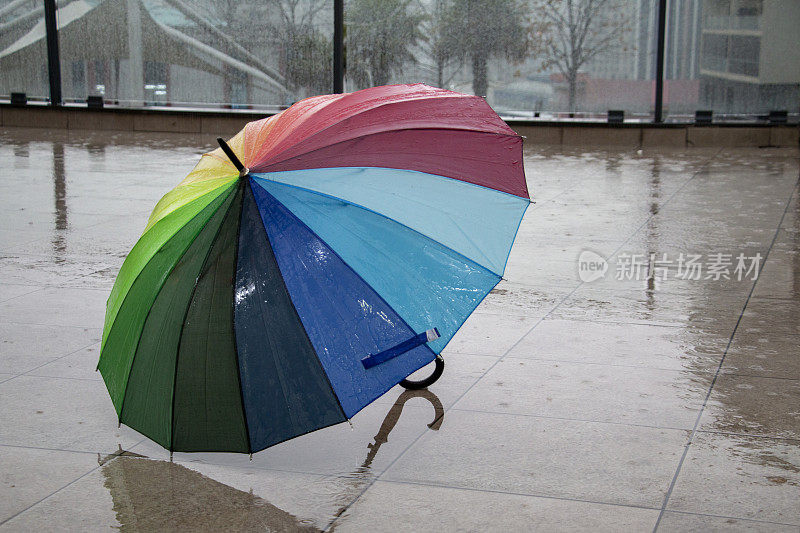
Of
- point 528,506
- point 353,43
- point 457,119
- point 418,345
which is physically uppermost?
point 353,43

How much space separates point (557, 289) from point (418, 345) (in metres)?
3.03

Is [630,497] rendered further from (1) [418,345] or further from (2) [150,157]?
(2) [150,157]

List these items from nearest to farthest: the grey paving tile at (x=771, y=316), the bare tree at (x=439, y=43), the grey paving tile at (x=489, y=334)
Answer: the grey paving tile at (x=489, y=334) → the grey paving tile at (x=771, y=316) → the bare tree at (x=439, y=43)

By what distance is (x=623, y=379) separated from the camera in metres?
4.80

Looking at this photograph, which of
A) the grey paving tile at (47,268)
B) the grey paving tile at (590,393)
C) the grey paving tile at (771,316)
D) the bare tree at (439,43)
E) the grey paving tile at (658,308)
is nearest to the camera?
the grey paving tile at (590,393)

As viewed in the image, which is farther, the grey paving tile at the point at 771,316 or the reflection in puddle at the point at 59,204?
the reflection in puddle at the point at 59,204

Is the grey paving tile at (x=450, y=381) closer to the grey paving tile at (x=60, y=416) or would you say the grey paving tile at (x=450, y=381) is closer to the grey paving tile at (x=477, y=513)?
the grey paving tile at (x=477, y=513)

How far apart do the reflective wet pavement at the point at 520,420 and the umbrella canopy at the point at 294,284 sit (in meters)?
0.32

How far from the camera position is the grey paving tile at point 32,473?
3600 millimetres

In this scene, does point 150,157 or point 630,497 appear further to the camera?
point 150,157

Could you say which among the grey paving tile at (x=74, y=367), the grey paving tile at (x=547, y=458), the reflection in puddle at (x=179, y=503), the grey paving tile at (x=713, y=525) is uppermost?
the grey paving tile at (x=74, y=367)

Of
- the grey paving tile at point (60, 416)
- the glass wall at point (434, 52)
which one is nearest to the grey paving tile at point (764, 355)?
the grey paving tile at point (60, 416)

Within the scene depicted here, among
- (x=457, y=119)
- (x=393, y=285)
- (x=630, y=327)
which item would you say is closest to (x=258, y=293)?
(x=393, y=285)

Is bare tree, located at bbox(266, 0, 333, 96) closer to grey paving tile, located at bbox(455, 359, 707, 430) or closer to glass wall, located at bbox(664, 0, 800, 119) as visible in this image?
glass wall, located at bbox(664, 0, 800, 119)
